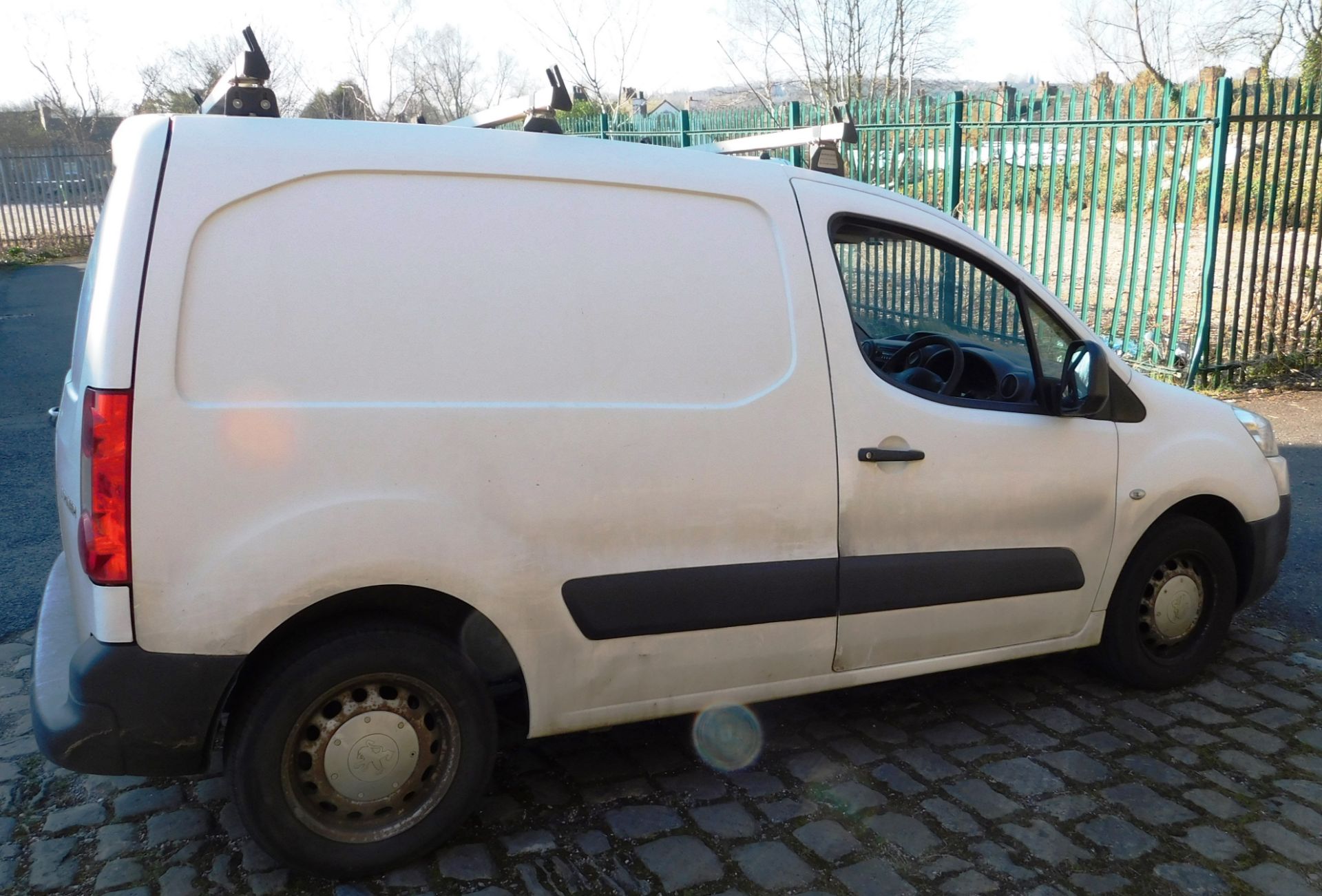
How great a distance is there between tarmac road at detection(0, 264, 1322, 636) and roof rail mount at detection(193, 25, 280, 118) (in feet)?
9.02

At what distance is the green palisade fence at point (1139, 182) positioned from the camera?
335 inches

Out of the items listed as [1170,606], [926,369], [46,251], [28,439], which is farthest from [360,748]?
[46,251]

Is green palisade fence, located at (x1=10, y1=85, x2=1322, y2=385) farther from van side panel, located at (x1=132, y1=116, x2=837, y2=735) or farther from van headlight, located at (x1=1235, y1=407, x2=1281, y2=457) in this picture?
van side panel, located at (x1=132, y1=116, x2=837, y2=735)

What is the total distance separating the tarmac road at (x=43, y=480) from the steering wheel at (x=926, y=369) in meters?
2.07

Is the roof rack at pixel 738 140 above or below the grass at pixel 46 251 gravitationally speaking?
above

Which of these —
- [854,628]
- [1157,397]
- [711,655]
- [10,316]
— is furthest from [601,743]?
[10,316]

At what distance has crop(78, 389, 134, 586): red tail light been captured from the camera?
8.63ft

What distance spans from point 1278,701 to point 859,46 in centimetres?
1604

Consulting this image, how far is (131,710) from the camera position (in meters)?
2.74

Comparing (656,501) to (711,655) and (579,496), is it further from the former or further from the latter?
(711,655)

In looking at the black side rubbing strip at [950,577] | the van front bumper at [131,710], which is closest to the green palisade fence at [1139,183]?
the black side rubbing strip at [950,577]

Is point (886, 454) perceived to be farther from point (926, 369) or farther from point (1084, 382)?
point (1084, 382)

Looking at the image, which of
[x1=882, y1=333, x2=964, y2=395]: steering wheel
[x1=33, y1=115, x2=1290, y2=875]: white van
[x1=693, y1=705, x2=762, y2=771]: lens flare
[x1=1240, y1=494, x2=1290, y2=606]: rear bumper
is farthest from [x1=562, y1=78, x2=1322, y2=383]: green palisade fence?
[x1=693, y1=705, x2=762, y2=771]: lens flare

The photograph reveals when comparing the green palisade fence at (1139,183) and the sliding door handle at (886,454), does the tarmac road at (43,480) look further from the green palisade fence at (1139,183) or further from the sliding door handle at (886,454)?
the sliding door handle at (886,454)
